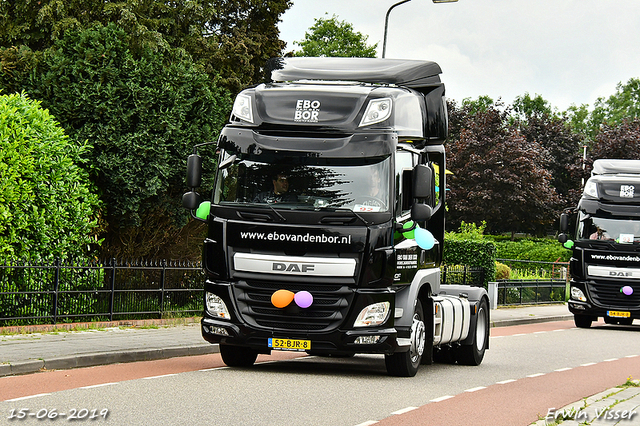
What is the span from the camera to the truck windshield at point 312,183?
11250 millimetres

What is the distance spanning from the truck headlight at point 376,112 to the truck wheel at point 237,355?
11.4ft

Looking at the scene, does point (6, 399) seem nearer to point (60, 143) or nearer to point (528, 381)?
point (528, 381)

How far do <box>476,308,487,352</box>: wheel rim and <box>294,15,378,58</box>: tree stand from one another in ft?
139

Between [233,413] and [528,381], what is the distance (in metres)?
5.38

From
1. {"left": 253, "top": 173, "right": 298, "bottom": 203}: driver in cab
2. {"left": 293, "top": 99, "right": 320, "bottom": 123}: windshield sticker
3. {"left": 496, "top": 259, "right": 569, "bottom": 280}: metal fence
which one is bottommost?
{"left": 496, "top": 259, "right": 569, "bottom": 280}: metal fence

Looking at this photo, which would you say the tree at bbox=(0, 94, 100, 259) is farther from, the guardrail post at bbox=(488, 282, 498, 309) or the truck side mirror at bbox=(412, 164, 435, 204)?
the guardrail post at bbox=(488, 282, 498, 309)

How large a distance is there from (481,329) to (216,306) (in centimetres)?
539

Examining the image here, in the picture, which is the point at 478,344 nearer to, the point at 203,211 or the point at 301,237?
the point at 301,237

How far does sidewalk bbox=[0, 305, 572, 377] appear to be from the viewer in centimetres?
1168

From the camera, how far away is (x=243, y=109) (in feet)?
38.9

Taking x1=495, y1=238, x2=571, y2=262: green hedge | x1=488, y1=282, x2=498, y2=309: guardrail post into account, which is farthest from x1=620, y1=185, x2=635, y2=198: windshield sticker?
Answer: x1=495, y1=238, x2=571, y2=262: green hedge

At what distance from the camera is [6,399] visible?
9.06 meters

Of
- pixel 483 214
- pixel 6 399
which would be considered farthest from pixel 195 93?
pixel 483 214

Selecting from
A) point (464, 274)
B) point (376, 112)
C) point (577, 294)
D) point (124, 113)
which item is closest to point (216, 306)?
point (376, 112)
